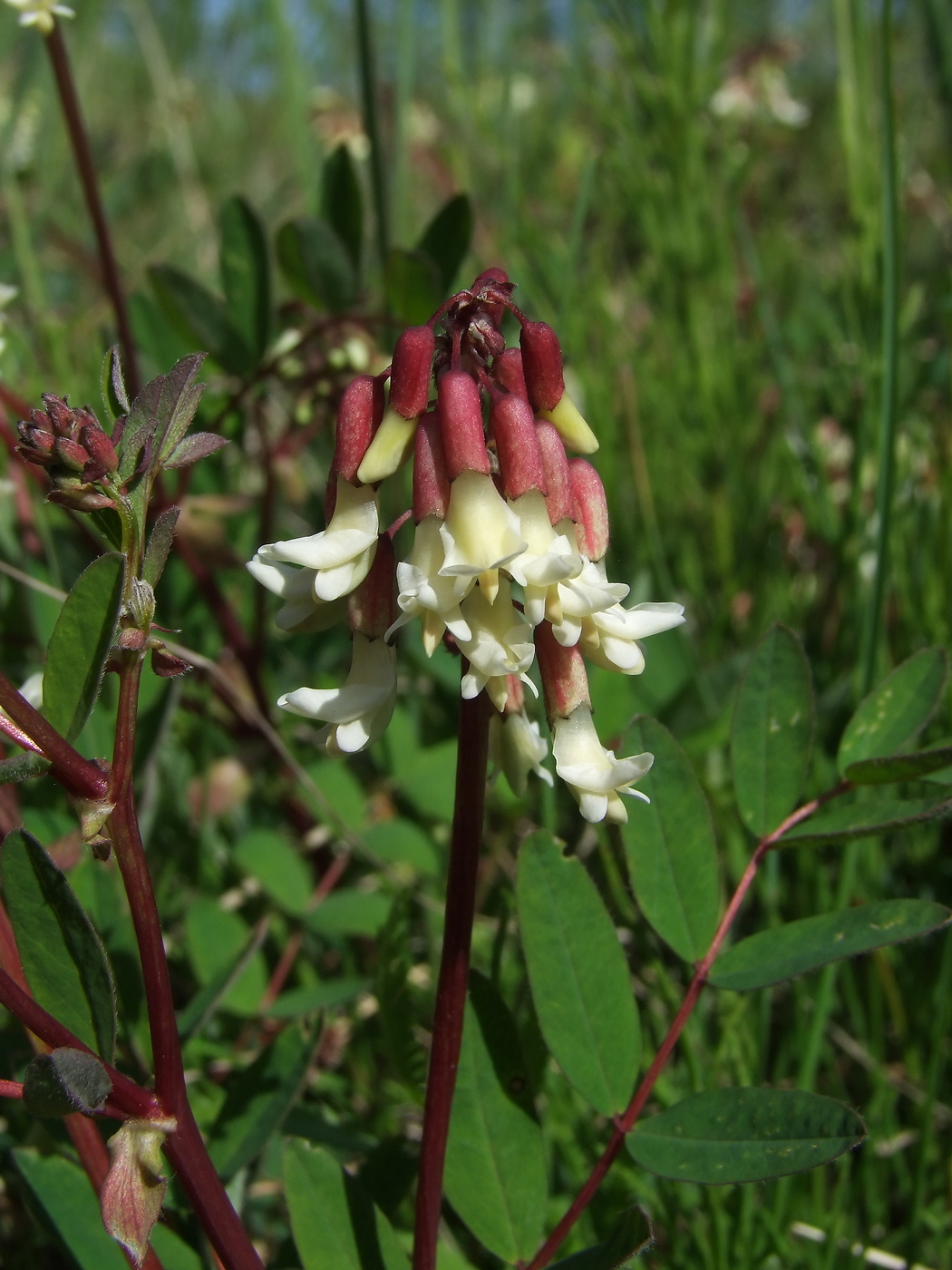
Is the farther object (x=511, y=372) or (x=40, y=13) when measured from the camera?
(x=40, y=13)

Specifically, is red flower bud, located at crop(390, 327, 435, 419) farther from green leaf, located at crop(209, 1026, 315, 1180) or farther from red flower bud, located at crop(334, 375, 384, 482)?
green leaf, located at crop(209, 1026, 315, 1180)

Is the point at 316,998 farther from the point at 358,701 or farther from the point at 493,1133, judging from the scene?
the point at 358,701

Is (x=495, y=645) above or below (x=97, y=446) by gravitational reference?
below

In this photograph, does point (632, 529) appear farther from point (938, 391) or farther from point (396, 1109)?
point (396, 1109)

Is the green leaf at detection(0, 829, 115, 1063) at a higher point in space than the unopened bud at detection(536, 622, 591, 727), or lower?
lower

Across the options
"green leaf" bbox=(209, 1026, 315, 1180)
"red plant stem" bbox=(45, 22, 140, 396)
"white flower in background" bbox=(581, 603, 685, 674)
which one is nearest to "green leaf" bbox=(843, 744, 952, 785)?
"white flower in background" bbox=(581, 603, 685, 674)

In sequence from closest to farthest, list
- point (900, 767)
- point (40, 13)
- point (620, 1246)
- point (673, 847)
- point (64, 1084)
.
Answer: point (64, 1084) → point (620, 1246) → point (900, 767) → point (673, 847) → point (40, 13)

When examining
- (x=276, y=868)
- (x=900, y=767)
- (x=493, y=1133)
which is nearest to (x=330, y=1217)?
(x=493, y=1133)
